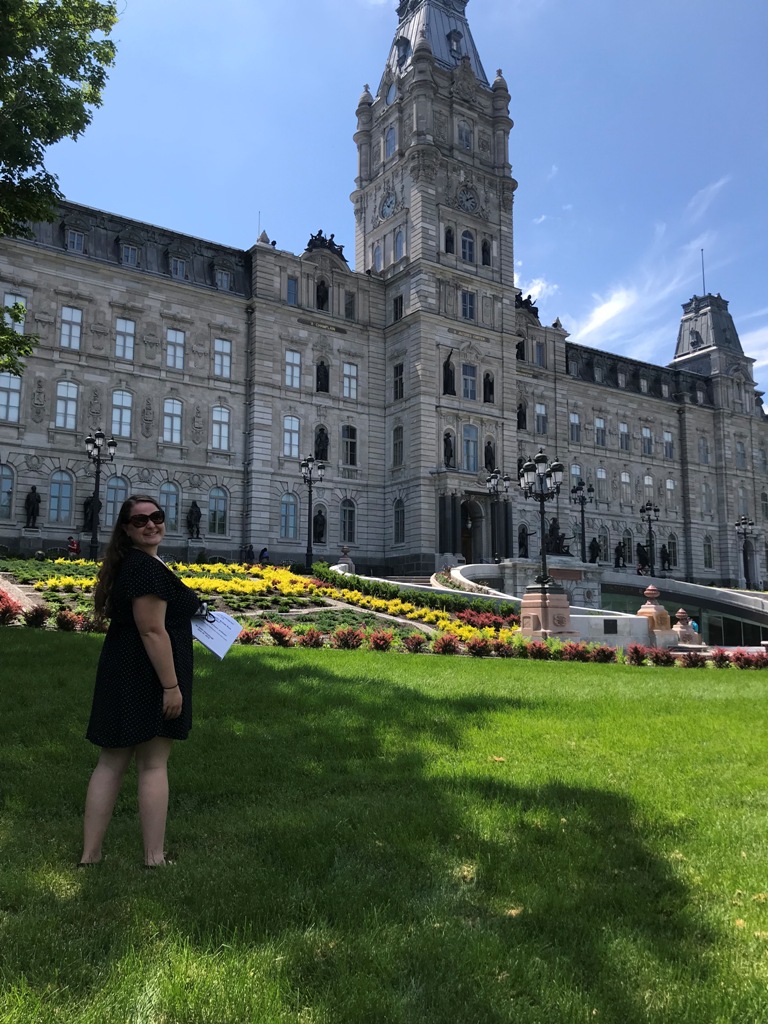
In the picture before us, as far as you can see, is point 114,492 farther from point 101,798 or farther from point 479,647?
point 101,798

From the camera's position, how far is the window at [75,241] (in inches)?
1550

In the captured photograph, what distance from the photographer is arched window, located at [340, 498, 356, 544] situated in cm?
4466

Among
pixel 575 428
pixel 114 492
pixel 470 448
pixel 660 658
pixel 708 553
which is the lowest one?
pixel 660 658

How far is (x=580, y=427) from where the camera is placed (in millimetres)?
57906

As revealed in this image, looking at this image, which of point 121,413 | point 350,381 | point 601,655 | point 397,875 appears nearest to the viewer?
point 397,875

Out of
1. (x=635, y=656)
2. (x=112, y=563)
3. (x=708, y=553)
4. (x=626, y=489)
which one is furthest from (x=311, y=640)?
(x=708, y=553)

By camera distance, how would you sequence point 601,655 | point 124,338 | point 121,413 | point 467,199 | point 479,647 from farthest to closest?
point 467,199
point 124,338
point 121,413
point 601,655
point 479,647

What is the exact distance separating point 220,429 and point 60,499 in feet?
30.3

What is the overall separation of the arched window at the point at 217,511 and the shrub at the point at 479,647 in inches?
1040

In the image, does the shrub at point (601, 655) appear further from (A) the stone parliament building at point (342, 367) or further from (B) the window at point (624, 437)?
(B) the window at point (624, 437)

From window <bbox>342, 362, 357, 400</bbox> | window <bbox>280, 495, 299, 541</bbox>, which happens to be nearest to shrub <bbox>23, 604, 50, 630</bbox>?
window <bbox>280, 495, 299, 541</bbox>

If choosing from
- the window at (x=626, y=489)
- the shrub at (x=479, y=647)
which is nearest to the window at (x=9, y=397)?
the shrub at (x=479, y=647)

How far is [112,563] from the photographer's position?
16.0 ft

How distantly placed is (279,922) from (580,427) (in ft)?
186
